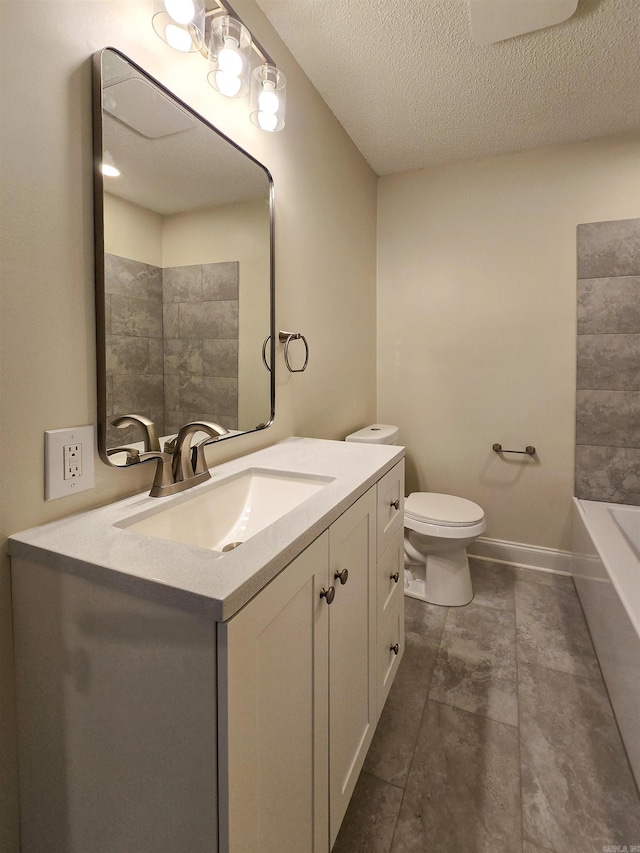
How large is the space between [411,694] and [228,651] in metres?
1.32

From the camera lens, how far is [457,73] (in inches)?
71.6

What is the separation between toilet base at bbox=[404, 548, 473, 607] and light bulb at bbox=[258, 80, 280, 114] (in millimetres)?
2069

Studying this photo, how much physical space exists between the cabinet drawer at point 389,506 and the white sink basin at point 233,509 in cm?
25

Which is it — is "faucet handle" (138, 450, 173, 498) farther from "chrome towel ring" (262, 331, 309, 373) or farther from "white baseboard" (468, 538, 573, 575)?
"white baseboard" (468, 538, 573, 575)

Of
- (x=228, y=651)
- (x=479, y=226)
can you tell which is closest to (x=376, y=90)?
(x=479, y=226)

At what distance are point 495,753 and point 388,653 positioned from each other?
0.44 meters

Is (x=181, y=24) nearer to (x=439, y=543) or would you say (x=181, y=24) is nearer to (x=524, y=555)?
(x=439, y=543)

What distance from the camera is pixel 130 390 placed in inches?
40.4

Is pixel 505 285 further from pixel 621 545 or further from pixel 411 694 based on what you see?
pixel 411 694

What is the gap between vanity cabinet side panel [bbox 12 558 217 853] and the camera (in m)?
0.61

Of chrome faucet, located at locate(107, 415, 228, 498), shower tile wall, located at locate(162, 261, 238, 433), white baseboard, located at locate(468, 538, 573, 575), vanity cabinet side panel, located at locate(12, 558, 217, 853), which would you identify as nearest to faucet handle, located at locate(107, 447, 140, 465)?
chrome faucet, located at locate(107, 415, 228, 498)

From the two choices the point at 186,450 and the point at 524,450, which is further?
the point at 524,450

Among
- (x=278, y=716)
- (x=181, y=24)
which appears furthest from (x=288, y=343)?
(x=278, y=716)

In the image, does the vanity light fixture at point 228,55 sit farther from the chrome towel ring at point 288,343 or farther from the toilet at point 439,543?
the toilet at point 439,543
